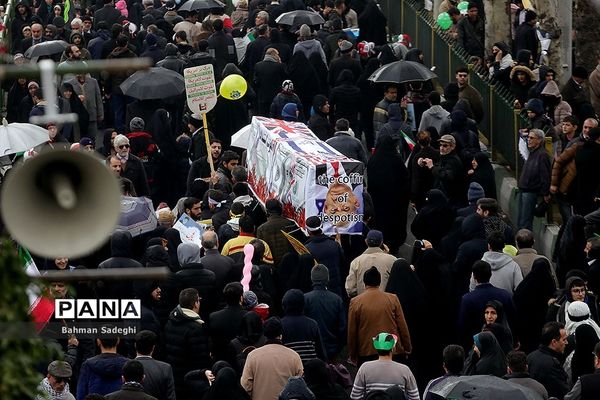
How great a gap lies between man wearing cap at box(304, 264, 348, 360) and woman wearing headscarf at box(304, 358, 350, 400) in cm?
187

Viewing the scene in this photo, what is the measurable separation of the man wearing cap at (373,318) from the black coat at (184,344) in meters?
1.48

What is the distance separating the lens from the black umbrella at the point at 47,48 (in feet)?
83.6

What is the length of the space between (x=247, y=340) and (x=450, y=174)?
5308 mm

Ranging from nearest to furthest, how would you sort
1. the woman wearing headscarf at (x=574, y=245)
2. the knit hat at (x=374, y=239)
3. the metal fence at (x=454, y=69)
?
the knit hat at (x=374, y=239)
the woman wearing headscarf at (x=574, y=245)
the metal fence at (x=454, y=69)

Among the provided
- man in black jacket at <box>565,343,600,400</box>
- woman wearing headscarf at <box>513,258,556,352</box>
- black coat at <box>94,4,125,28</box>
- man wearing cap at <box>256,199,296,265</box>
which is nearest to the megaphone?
man in black jacket at <box>565,343,600,400</box>

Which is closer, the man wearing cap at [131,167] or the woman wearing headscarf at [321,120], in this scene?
the man wearing cap at [131,167]

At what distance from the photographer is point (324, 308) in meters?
15.4

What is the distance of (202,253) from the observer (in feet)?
56.4

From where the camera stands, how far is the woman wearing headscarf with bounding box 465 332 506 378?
13.7m

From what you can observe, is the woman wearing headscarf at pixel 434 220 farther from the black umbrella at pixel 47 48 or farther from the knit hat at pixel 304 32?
the black umbrella at pixel 47 48

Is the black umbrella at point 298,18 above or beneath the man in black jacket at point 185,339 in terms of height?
beneath

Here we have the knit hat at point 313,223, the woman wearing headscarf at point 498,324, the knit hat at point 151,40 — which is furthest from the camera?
the knit hat at point 151,40

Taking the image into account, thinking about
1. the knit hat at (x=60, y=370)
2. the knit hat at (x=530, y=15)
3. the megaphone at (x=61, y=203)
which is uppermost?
the megaphone at (x=61, y=203)

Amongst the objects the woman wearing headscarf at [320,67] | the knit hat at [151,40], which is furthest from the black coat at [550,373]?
the knit hat at [151,40]
